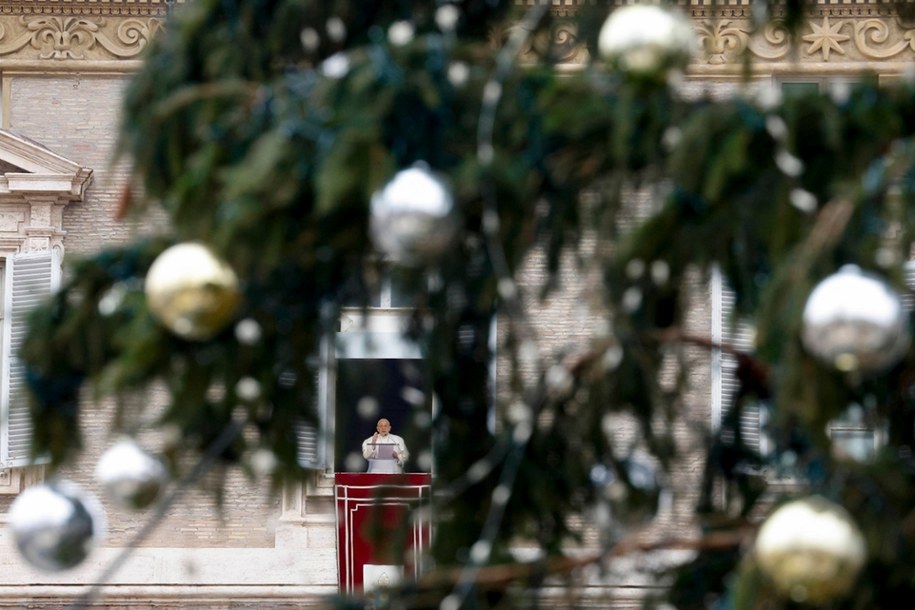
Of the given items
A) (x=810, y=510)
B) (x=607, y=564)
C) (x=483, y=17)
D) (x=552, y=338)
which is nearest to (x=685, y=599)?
(x=607, y=564)

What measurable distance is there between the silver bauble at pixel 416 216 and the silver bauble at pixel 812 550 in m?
1.02

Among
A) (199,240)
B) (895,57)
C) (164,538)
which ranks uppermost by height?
(895,57)

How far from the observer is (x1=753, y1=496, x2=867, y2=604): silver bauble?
15.1ft

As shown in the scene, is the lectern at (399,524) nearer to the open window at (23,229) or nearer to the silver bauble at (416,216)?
the silver bauble at (416,216)

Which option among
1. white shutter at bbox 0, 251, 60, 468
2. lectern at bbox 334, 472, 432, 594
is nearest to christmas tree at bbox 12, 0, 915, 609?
lectern at bbox 334, 472, 432, 594

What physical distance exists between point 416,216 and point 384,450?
12.5m

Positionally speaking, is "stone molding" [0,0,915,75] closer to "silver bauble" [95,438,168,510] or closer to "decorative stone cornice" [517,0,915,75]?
"decorative stone cornice" [517,0,915,75]

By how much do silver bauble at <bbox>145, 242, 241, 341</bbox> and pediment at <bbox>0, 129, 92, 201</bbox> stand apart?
40.1 ft

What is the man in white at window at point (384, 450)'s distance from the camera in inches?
675

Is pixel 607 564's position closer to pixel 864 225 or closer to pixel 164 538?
pixel 864 225

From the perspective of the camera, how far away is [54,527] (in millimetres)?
5781

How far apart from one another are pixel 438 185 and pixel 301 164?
0.60 metres

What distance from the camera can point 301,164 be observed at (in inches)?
214

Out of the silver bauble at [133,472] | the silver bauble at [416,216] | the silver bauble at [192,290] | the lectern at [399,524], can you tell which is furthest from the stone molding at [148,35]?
the silver bauble at [416,216]
